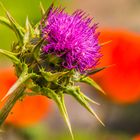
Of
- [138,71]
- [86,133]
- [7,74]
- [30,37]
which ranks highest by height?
[30,37]

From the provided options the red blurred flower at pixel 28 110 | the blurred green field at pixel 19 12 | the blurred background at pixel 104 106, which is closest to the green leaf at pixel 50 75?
the blurred background at pixel 104 106

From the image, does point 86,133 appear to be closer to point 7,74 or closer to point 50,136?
point 50,136

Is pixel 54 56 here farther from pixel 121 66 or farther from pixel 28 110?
pixel 121 66

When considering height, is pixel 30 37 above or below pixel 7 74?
above

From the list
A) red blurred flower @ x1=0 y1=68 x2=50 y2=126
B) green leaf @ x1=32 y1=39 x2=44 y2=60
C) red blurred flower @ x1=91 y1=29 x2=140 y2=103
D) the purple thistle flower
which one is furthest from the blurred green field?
green leaf @ x1=32 y1=39 x2=44 y2=60

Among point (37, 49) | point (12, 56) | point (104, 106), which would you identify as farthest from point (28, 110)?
point (12, 56)

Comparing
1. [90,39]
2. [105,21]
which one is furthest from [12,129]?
[105,21]
